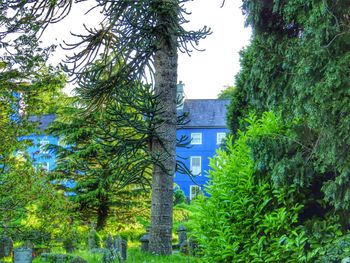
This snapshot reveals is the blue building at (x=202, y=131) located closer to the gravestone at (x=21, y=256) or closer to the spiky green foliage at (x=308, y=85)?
the gravestone at (x=21, y=256)

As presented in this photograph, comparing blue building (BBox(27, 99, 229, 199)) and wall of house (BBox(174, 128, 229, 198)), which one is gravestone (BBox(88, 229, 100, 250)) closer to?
blue building (BBox(27, 99, 229, 199))

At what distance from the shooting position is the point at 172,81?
28.7 ft

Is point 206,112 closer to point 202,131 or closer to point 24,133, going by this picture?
point 202,131

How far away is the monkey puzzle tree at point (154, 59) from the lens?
8.40 meters

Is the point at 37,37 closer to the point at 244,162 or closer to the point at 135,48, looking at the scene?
the point at 135,48

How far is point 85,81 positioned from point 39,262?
4.18m

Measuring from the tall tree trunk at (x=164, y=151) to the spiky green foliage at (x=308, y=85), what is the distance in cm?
254

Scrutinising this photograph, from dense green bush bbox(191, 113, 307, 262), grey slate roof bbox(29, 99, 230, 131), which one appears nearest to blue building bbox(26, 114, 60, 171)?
dense green bush bbox(191, 113, 307, 262)

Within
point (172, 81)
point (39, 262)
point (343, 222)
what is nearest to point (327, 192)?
point (343, 222)

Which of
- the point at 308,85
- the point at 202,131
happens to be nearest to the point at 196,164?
the point at 202,131

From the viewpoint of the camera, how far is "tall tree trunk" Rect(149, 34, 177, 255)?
8.48m

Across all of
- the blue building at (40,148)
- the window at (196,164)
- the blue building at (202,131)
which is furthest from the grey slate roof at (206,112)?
the blue building at (40,148)

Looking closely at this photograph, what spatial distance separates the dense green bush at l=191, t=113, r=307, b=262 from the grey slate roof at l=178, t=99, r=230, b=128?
2785 centimetres

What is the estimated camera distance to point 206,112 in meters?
34.9
